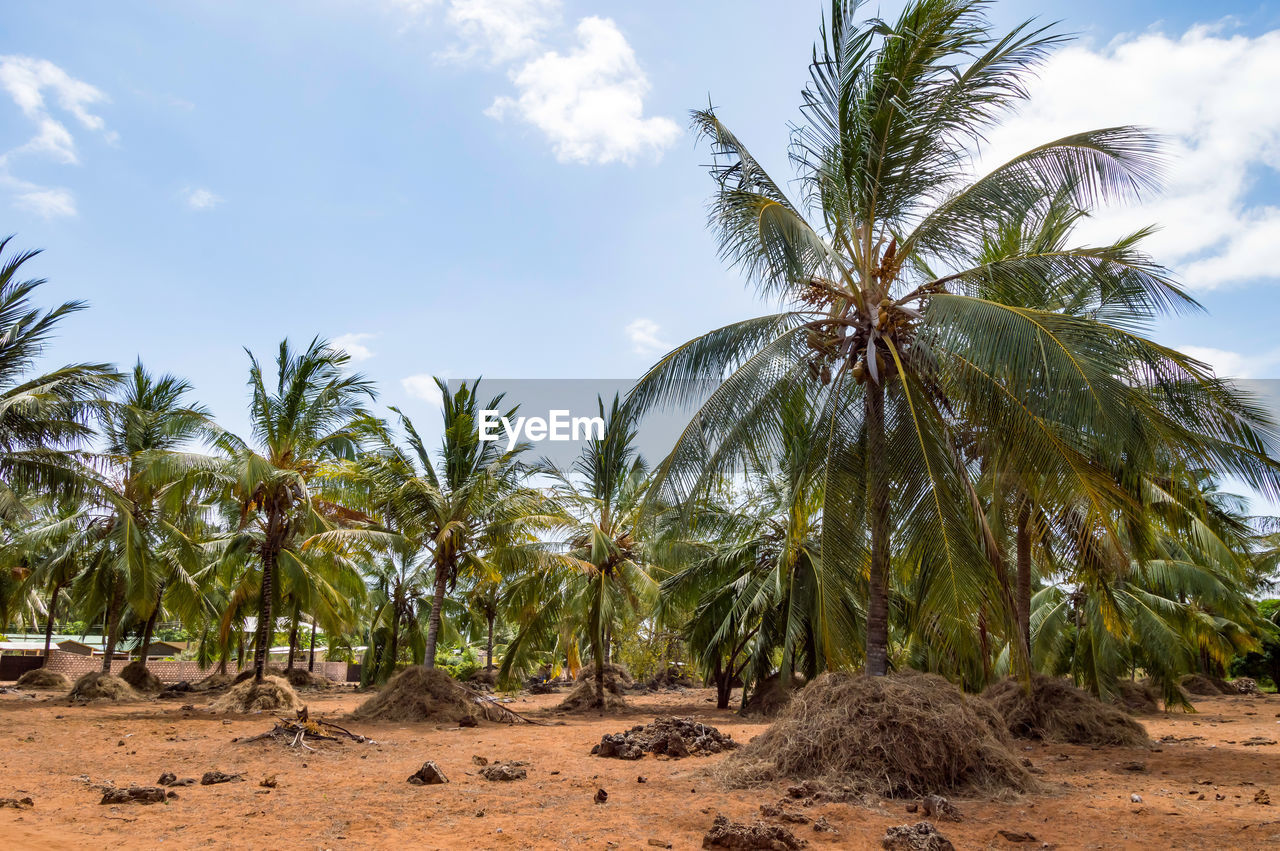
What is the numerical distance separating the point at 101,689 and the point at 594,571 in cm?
1143

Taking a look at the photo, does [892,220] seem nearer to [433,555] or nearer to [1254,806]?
[1254,806]

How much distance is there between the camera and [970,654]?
320 inches

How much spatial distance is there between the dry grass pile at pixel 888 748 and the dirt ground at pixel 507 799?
13.8 inches

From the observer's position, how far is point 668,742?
34.6 feet

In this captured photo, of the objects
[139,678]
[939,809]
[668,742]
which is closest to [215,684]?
[139,678]

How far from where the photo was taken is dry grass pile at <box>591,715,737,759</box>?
10500 mm

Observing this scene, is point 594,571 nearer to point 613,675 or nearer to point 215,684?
point 613,675

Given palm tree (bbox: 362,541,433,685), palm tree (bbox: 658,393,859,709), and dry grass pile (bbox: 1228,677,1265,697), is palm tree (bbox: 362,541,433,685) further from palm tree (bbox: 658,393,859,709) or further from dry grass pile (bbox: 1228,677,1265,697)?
dry grass pile (bbox: 1228,677,1265,697)

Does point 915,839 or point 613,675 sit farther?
point 613,675

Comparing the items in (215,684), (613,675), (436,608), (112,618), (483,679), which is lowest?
(483,679)

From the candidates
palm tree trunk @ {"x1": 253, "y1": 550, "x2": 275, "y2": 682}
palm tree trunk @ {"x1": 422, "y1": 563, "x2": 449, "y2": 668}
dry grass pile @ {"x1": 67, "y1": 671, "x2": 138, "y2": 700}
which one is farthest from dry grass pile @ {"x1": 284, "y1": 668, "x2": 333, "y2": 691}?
palm tree trunk @ {"x1": 422, "y1": 563, "x2": 449, "y2": 668}

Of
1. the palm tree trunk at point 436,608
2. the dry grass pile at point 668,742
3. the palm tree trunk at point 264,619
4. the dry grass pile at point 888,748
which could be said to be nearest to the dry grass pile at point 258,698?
the palm tree trunk at point 264,619

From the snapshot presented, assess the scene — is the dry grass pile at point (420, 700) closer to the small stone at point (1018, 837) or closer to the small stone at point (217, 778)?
the small stone at point (217, 778)

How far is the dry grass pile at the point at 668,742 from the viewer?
1050cm
